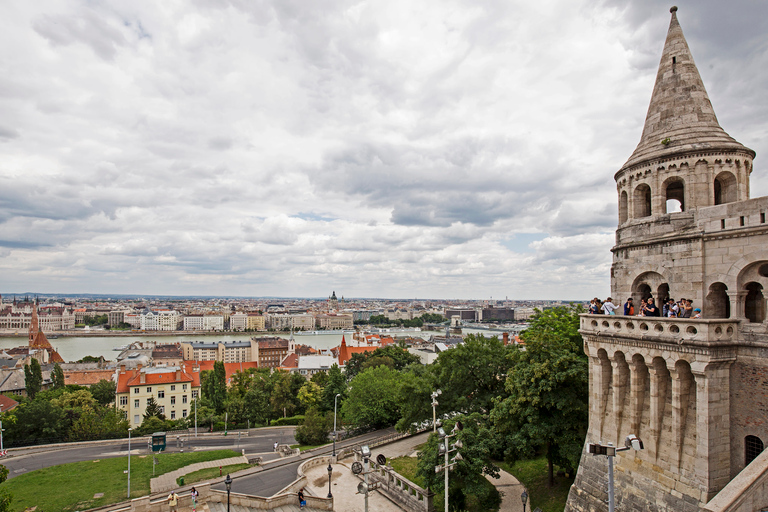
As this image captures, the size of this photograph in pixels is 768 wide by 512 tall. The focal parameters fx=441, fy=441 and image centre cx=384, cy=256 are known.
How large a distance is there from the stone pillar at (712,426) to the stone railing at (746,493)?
988 mm

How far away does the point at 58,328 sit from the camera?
193 metres

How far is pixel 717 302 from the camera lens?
1327 centimetres

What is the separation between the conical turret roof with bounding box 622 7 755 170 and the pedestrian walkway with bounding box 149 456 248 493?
90.9ft

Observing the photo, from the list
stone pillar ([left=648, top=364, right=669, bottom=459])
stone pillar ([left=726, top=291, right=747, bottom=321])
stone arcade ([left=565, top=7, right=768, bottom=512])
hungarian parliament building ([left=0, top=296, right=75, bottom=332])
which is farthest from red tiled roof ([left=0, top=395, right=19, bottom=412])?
hungarian parliament building ([left=0, top=296, right=75, bottom=332])

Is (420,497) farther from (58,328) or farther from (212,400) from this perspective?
(58,328)

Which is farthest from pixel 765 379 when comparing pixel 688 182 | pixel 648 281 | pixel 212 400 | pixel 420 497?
pixel 212 400

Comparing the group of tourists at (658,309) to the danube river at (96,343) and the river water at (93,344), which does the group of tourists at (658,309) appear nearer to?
the danube river at (96,343)

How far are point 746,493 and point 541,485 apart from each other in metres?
12.3

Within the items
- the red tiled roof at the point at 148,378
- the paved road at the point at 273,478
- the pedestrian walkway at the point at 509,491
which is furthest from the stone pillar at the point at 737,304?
the red tiled roof at the point at 148,378

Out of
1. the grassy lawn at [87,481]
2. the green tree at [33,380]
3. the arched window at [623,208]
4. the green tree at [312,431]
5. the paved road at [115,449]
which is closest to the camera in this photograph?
the arched window at [623,208]

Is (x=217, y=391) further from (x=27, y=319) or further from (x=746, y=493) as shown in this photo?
(x=27, y=319)

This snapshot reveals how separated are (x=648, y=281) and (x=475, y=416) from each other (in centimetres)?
1032

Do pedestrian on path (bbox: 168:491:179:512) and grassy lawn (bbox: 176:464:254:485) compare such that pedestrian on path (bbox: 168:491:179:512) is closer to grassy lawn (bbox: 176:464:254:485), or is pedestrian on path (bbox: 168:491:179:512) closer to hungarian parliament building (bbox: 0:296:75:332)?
grassy lawn (bbox: 176:464:254:485)

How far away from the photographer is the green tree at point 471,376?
90.3 feet
